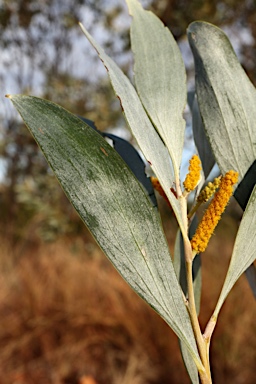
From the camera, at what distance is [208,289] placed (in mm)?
2148

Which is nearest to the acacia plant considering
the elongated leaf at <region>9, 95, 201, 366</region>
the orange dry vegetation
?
the elongated leaf at <region>9, 95, 201, 366</region>

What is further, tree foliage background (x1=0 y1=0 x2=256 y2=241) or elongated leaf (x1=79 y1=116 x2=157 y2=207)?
tree foliage background (x1=0 y1=0 x2=256 y2=241)

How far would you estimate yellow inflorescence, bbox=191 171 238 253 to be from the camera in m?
0.27

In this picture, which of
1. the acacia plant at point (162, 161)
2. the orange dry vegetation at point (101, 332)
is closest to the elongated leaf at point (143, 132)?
the acacia plant at point (162, 161)

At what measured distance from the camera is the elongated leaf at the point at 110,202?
0.76ft

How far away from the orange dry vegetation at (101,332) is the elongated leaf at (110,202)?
1.82 metres

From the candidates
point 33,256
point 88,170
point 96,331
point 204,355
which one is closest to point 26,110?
point 88,170

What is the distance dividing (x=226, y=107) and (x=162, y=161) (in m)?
0.05

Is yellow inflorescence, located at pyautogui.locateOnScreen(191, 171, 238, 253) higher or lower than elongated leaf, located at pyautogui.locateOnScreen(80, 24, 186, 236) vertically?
lower

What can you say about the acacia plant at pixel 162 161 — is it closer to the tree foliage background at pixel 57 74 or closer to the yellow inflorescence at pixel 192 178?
the yellow inflorescence at pixel 192 178

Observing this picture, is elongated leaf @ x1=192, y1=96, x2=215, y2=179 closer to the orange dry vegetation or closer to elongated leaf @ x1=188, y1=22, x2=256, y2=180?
elongated leaf @ x1=188, y1=22, x2=256, y2=180

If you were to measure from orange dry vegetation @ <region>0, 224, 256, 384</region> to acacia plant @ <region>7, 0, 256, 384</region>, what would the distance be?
181cm

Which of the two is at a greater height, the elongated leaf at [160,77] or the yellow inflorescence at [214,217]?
the elongated leaf at [160,77]

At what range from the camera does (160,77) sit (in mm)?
287
